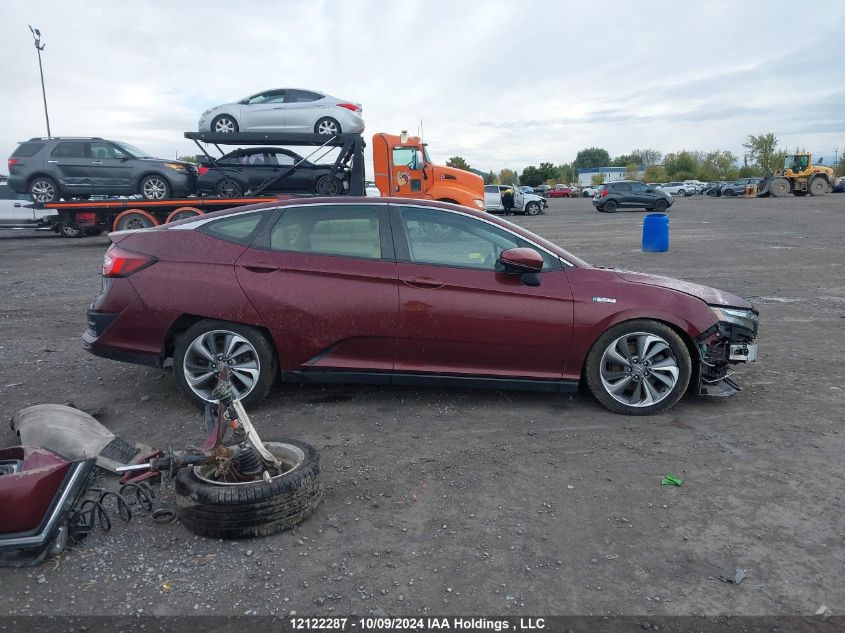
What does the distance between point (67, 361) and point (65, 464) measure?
3.65m

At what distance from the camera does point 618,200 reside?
35.9m

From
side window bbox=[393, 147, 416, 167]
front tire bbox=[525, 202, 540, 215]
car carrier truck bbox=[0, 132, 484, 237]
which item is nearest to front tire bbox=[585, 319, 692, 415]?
car carrier truck bbox=[0, 132, 484, 237]

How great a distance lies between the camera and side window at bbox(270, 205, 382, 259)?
4762 mm

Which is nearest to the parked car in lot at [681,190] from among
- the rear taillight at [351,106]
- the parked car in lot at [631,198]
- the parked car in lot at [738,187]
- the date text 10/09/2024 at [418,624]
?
the parked car in lot at [738,187]

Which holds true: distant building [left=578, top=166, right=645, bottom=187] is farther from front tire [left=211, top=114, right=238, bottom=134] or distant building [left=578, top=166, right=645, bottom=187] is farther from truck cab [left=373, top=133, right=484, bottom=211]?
front tire [left=211, top=114, right=238, bottom=134]

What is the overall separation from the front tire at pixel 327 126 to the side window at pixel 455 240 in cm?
1144

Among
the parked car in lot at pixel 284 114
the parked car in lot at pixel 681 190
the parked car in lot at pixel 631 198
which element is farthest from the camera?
the parked car in lot at pixel 681 190

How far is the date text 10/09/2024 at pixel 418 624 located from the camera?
250 centimetres

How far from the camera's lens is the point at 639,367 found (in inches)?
184

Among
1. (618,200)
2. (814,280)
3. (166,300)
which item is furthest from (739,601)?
(618,200)

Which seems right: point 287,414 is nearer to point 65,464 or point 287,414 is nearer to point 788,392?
point 65,464

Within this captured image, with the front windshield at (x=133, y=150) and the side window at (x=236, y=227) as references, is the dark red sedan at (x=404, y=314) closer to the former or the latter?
the side window at (x=236, y=227)

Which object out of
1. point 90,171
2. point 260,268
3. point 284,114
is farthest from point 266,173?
point 260,268

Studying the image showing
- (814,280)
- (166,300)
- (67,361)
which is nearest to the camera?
(166,300)
